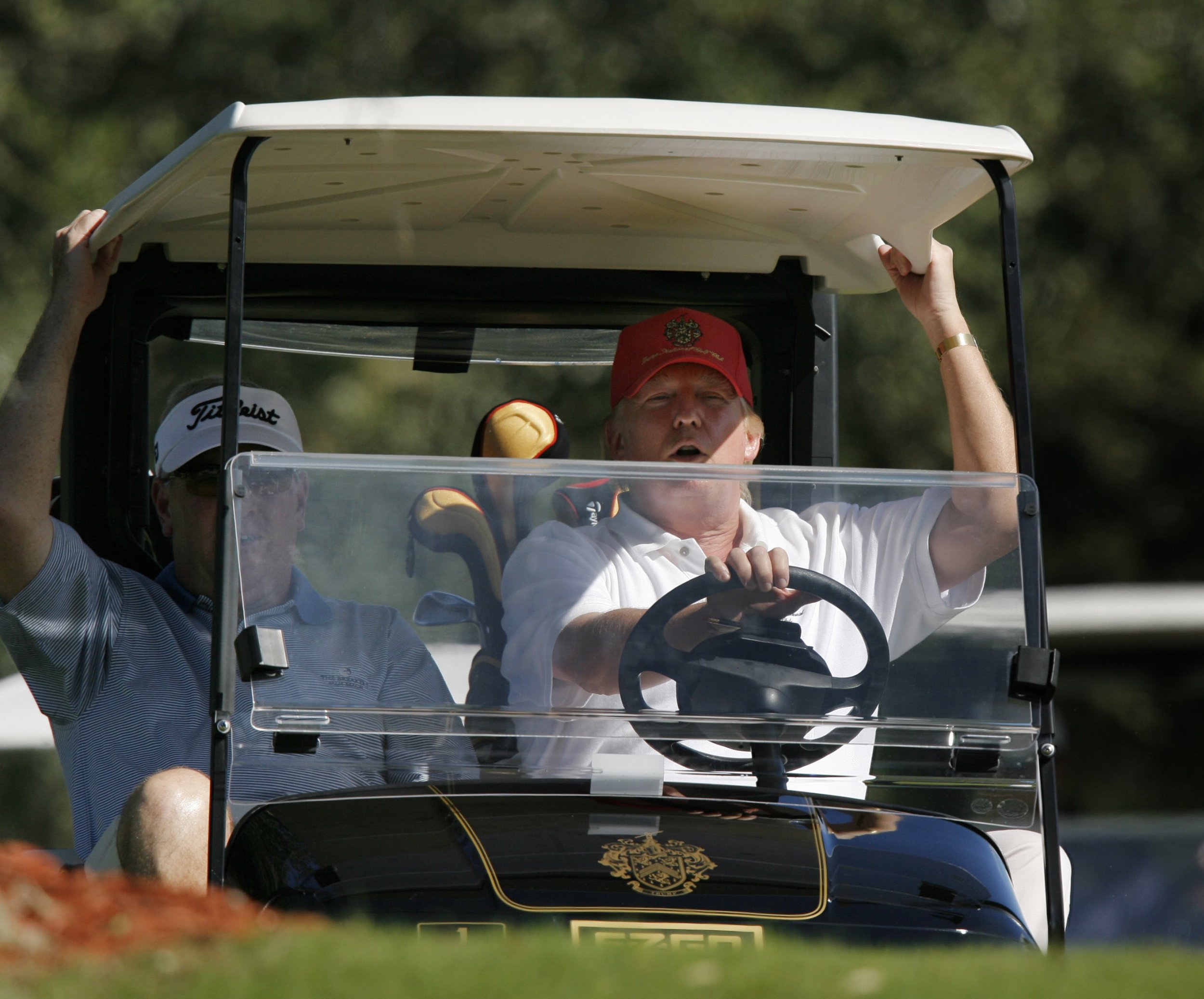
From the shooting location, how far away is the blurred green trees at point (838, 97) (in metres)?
8.25

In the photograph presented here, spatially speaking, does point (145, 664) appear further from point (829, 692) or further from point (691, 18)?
point (691, 18)

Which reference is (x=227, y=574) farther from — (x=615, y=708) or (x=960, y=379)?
(x=960, y=379)

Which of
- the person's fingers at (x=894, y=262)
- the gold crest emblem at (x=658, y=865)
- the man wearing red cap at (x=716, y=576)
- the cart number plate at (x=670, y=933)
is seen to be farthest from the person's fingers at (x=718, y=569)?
the person's fingers at (x=894, y=262)

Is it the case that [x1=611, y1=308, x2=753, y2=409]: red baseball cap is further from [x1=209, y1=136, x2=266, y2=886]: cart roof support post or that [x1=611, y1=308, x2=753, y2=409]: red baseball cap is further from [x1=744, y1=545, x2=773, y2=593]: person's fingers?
[x1=209, y1=136, x2=266, y2=886]: cart roof support post

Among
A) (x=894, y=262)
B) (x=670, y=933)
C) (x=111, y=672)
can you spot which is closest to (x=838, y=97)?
(x=894, y=262)

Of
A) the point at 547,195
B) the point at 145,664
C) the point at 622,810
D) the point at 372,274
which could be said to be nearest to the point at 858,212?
the point at 547,195

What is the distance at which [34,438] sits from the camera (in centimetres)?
273

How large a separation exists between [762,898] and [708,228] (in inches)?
60.3

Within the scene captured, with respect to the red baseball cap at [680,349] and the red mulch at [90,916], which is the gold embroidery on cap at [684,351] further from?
the red mulch at [90,916]

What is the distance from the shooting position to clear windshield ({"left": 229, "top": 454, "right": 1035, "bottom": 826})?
2324 mm

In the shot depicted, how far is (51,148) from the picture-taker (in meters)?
8.23

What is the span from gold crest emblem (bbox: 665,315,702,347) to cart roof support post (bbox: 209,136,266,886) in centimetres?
97

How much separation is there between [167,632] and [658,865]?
1.29 m

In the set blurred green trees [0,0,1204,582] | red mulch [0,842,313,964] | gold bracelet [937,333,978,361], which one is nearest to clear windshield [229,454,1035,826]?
gold bracelet [937,333,978,361]
